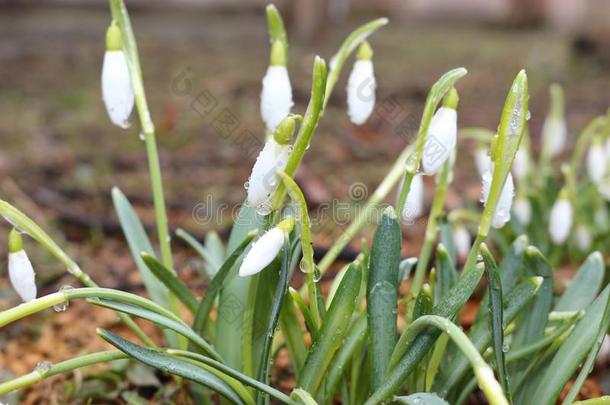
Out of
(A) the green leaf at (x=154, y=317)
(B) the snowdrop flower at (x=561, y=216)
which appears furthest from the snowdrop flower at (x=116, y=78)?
(B) the snowdrop flower at (x=561, y=216)

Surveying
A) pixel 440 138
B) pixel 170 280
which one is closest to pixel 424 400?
pixel 440 138

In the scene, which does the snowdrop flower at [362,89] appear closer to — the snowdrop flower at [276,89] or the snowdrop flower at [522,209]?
the snowdrop flower at [276,89]

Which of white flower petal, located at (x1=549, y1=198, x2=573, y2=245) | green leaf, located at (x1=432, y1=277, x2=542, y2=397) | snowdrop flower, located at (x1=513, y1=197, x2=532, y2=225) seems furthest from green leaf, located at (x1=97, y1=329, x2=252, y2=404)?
snowdrop flower, located at (x1=513, y1=197, x2=532, y2=225)

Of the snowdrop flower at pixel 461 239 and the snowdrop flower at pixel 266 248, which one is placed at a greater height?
the snowdrop flower at pixel 266 248

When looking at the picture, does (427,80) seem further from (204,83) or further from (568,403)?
(568,403)

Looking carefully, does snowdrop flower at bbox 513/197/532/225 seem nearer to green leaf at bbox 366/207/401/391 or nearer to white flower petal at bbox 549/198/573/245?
white flower petal at bbox 549/198/573/245

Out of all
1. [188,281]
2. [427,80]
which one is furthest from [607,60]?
[188,281]
